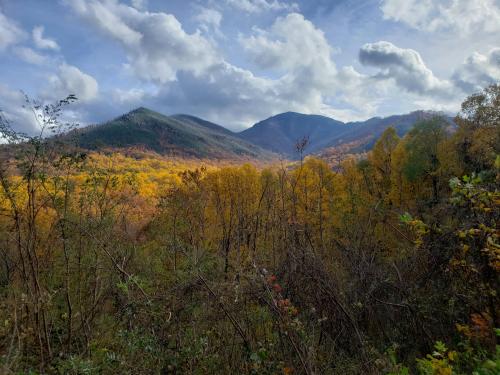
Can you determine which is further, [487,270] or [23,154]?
[23,154]

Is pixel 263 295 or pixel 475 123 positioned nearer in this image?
pixel 263 295

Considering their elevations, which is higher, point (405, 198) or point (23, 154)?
point (23, 154)

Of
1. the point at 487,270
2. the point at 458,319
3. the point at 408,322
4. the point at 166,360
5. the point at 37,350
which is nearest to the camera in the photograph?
the point at 487,270

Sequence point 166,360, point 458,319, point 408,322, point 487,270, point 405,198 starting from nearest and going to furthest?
point 487,270 < point 166,360 < point 458,319 < point 408,322 < point 405,198

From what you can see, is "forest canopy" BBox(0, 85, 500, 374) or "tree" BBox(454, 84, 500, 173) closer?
"forest canopy" BBox(0, 85, 500, 374)

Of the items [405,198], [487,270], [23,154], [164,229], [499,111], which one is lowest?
[405,198]

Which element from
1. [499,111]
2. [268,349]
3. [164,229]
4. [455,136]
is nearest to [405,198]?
[455,136]

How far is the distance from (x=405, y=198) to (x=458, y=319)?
2300 cm

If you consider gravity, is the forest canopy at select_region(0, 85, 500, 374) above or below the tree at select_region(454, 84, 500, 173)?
below

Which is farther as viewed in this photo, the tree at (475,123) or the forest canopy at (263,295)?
the tree at (475,123)

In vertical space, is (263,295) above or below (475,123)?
below

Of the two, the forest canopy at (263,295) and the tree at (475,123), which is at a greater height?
the tree at (475,123)

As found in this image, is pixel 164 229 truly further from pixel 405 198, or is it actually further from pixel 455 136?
pixel 455 136

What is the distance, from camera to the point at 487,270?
4.04m
